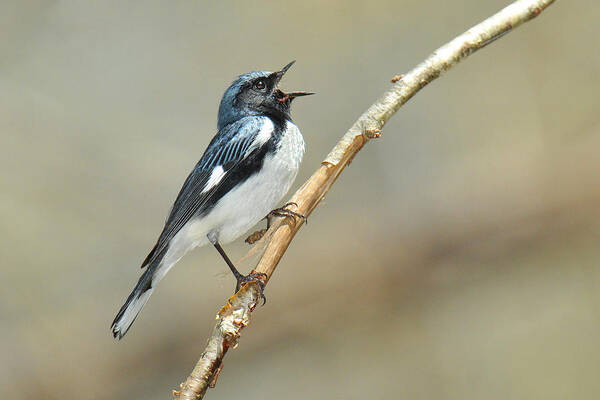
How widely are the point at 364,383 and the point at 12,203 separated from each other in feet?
9.66

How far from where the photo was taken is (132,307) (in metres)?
2.69

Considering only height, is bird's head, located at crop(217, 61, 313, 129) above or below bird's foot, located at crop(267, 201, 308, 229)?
above

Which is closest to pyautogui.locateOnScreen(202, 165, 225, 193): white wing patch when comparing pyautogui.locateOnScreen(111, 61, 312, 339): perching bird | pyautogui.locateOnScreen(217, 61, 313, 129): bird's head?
pyautogui.locateOnScreen(111, 61, 312, 339): perching bird

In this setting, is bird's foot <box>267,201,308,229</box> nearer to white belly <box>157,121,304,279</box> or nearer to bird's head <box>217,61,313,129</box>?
white belly <box>157,121,304,279</box>


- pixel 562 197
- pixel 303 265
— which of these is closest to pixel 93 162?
pixel 303 265

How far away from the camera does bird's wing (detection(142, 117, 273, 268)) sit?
291cm

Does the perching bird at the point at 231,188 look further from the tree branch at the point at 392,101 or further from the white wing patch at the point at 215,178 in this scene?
the tree branch at the point at 392,101

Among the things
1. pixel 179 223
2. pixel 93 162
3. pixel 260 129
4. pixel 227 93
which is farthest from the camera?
pixel 93 162

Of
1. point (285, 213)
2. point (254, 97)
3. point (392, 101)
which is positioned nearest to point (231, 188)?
point (285, 213)

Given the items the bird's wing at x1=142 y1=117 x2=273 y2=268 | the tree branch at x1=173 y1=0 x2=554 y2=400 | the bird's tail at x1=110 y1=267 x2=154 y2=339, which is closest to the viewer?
the tree branch at x1=173 y1=0 x2=554 y2=400

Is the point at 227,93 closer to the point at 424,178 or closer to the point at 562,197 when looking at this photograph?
the point at 424,178

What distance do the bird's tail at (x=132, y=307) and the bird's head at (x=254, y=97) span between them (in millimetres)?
932

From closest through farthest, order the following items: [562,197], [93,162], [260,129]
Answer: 1. [260,129]
2. [562,197]
3. [93,162]

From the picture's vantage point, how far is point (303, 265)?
15.4ft
